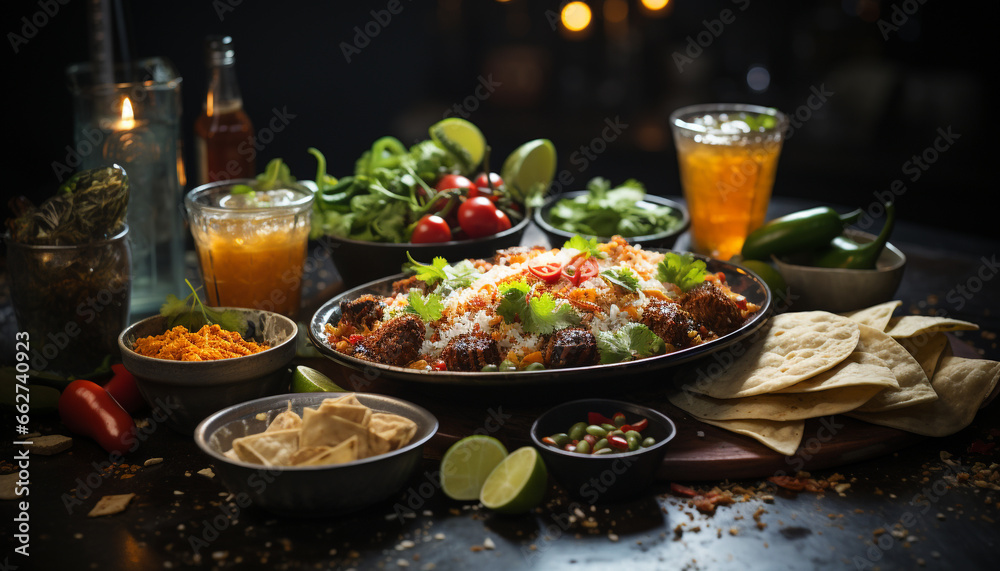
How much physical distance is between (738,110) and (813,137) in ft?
9.45

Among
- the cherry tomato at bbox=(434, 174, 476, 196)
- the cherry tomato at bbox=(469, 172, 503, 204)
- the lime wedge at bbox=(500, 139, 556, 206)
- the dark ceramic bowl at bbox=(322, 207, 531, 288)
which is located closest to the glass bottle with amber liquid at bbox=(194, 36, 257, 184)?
the dark ceramic bowl at bbox=(322, 207, 531, 288)

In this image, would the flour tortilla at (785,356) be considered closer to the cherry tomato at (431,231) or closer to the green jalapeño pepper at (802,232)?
the green jalapeño pepper at (802,232)

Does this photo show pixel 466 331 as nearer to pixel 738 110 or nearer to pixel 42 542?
pixel 42 542

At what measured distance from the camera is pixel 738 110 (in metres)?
4.26

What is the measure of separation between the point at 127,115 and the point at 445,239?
139cm

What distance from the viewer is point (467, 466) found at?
2.33 m

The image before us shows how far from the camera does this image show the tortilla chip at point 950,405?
257cm

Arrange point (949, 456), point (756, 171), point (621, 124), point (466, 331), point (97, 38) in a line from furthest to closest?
point (621, 124), point (756, 171), point (97, 38), point (466, 331), point (949, 456)

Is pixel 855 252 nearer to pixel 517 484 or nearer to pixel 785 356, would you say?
pixel 785 356

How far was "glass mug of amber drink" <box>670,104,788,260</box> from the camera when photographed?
13.1ft

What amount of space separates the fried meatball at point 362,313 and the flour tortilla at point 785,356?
1.10m

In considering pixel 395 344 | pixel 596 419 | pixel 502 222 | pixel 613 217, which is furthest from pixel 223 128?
pixel 596 419

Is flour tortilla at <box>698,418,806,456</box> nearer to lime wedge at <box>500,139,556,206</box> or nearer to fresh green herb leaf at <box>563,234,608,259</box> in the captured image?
fresh green herb leaf at <box>563,234,608,259</box>

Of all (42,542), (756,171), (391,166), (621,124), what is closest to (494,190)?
(391,166)
